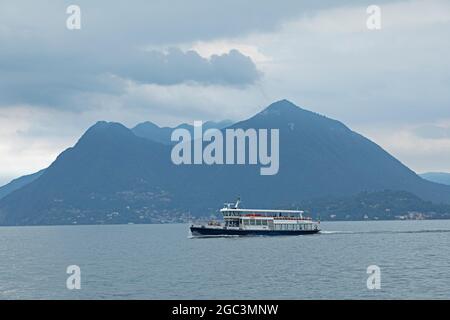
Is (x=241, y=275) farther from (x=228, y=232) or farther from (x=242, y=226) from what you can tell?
(x=242, y=226)

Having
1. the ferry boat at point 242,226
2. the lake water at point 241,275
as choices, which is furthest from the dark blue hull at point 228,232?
the lake water at point 241,275

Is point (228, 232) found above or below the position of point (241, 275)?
above

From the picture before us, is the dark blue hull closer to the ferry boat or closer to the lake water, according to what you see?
the ferry boat

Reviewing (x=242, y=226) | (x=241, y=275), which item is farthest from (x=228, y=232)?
(x=241, y=275)

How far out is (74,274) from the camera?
91.4 m

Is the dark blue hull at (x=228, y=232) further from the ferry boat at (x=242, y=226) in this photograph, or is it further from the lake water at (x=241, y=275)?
the lake water at (x=241, y=275)

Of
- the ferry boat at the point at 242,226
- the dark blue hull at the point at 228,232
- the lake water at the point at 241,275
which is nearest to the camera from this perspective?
the lake water at the point at 241,275

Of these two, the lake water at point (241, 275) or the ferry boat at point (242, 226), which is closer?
the lake water at point (241, 275)

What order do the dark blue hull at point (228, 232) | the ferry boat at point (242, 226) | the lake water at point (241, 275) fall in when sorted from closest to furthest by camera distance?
the lake water at point (241, 275) → the dark blue hull at point (228, 232) → the ferry boat at point (242, 226)

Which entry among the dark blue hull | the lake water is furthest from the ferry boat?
the lake water

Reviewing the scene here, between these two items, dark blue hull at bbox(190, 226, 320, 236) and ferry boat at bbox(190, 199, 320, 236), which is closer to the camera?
dark blue hull at bbox(190, 226, 320, 236)

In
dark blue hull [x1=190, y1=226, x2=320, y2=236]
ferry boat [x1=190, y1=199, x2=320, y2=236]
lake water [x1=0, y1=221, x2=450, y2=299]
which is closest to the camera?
lake water [x1=0, y1=221, x2=450, y2=299]

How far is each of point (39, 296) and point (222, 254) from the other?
2093 inches
